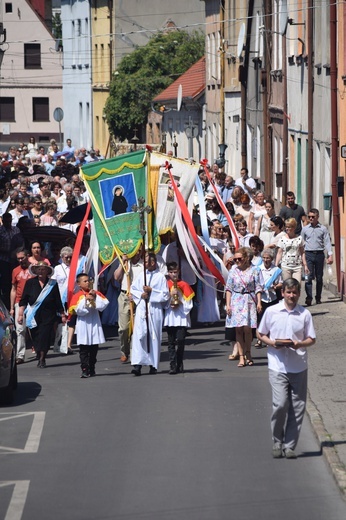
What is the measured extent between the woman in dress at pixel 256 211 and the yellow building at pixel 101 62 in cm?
4438

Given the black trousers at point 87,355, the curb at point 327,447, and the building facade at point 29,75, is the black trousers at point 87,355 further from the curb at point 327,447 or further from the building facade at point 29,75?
the building facade at point 29,75

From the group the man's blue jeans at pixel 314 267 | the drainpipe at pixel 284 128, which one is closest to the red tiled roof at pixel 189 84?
the drainpipe at pixel 284 128

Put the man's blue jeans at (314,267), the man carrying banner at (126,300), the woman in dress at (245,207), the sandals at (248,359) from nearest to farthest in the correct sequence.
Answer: the sandals at (248,359) < the man carrying banner at (126,300) < the man's blue jeans at (314,267) < the woman in dress at (245,207)

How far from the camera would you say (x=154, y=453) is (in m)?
12.5

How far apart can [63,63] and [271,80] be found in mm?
45570

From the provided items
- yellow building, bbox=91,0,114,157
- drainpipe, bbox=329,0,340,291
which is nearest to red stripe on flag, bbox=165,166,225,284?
drainpipe, bbox=329,0,340,291

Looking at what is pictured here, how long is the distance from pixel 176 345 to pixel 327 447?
16.7 ft

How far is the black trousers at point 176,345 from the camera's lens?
17203 millimetres

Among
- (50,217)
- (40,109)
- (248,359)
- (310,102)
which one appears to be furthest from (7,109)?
(248,359)

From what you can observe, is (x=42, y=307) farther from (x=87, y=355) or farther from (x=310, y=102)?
(x=310, y=102)

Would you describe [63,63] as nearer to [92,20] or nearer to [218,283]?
[92,20]

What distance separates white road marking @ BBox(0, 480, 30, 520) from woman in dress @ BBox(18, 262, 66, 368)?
720 centimetres

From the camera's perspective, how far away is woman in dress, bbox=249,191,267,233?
83.1 feet

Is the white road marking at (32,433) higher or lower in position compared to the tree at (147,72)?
lower
